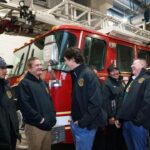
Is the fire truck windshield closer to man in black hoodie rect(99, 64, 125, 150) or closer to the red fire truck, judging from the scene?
the red fire truck

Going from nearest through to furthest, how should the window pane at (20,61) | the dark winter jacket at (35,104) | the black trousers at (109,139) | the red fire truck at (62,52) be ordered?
1. the dark winter jacket at (35,104)
2. the black trousers at (109,139)
3. the red fire truck at (62,52)
4. the window pane at (20,61)

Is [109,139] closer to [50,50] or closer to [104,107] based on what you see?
[104,107]

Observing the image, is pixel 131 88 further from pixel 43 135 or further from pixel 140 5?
pixel 140 5

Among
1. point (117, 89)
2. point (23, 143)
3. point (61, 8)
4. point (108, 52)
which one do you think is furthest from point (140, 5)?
point (23, 143)

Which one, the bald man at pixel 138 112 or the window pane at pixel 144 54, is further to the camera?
the window pane at pixel 144 54

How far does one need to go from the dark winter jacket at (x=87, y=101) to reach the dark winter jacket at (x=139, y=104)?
1.97 ft

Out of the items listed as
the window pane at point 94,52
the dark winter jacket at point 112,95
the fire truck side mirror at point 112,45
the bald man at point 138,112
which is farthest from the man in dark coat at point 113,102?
the fire truck side mirror at point 112,45

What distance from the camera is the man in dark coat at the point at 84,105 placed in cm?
302

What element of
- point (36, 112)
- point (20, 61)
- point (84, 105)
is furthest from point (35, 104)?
point (20, 61)

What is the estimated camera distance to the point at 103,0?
35.6 feet

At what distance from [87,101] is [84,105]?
0.19 ft

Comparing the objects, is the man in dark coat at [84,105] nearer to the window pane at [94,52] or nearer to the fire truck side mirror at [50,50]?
the fire truck side mirror at [50,50]

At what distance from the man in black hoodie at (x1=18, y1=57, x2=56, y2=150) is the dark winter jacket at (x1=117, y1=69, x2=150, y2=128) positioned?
1.01 m

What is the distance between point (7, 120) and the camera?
9.21 ft
